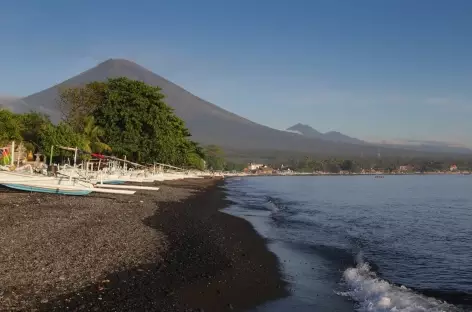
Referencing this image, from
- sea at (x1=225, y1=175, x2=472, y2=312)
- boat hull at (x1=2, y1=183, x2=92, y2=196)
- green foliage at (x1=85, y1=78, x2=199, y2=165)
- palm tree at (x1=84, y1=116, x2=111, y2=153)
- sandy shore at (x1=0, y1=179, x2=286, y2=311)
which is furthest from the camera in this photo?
green foliage at (x1=85, y1=78, x2=199, y2=165)

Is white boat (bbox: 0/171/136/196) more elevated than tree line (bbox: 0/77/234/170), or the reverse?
tree line (bbox: 0/77/234/170)

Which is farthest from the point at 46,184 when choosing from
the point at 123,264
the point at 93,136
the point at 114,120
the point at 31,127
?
the point at 31,127

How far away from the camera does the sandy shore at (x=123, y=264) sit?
709cm

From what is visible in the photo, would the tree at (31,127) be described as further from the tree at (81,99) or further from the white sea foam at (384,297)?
the white sea foam at (384,297)

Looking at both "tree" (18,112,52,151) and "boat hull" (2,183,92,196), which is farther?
"tree" (18,112,52,151)

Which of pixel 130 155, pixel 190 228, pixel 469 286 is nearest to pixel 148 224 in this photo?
pixel 190 228

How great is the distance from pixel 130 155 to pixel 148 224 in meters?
34.2

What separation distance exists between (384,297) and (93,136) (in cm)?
3922

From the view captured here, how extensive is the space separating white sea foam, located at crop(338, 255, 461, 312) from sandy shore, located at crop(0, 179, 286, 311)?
1.63 m

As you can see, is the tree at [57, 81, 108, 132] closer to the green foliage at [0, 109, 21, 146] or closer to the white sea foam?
the green foliage at [0, 109, 21, 146]

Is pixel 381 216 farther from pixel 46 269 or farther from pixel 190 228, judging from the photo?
pixel 46 269

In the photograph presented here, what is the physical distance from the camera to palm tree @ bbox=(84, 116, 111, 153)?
42375 mm

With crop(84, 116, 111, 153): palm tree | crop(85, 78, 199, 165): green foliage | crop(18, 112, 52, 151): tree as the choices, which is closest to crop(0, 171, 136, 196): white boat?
crop(84, 116, 111, 153): palm tree

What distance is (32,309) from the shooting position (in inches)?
248
